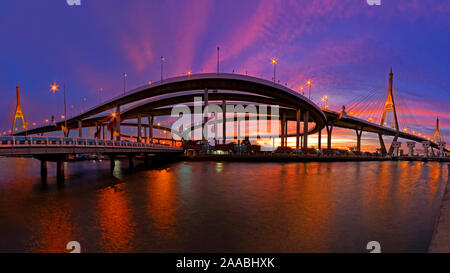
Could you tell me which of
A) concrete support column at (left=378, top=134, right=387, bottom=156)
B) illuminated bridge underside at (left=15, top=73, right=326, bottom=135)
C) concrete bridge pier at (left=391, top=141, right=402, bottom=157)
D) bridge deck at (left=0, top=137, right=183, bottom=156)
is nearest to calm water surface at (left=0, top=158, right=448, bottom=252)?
bridge deck at (left=0, top=137, right=183, bottom=156)

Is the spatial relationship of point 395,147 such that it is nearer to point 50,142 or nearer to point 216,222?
point 216,222

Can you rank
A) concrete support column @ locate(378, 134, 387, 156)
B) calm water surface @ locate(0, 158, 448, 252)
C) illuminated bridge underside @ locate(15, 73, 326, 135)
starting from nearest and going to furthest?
1. calm water surface @ locate(0, 158, 448, 252)
2. illuminated bridge underside @ locate(15, 73, 326, 135)
3. concrete support column @ locate(378, 134, 387, 156)

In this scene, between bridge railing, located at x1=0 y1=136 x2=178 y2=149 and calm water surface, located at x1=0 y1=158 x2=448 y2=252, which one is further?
bridge railing, located at x1=0 y1=136 x2=178 y2=149

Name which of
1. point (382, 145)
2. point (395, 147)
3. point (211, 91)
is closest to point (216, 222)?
point (211, 91)

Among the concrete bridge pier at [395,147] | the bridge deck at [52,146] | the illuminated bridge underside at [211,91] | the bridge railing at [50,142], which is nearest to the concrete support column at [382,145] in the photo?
the concrete bridge pier at [395,147]

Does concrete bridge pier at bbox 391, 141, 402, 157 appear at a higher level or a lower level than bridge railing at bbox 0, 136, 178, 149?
lower

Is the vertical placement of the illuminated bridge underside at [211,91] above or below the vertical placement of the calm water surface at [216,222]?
above

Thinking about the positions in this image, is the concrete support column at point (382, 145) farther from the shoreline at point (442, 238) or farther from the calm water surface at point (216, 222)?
the shoreline at point (442, 238)

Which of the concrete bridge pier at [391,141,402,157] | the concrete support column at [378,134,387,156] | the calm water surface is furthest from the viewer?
the concrete support column at [378,134,387,156]

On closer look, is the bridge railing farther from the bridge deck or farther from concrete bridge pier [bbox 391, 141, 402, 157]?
concrete bridge pier [bbox 391, 141, 402, 157]

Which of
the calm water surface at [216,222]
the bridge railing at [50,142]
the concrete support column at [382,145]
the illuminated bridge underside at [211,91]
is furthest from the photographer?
the concrete support column at [382,145]

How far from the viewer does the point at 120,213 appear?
1365 cm

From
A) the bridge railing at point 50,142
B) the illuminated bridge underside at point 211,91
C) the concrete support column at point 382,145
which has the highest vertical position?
the illuminated bridge underside at point 211,91

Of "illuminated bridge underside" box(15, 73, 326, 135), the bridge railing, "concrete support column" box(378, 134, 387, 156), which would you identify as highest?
"illuminated bridge underside" box(15, 73, 326, 135)
